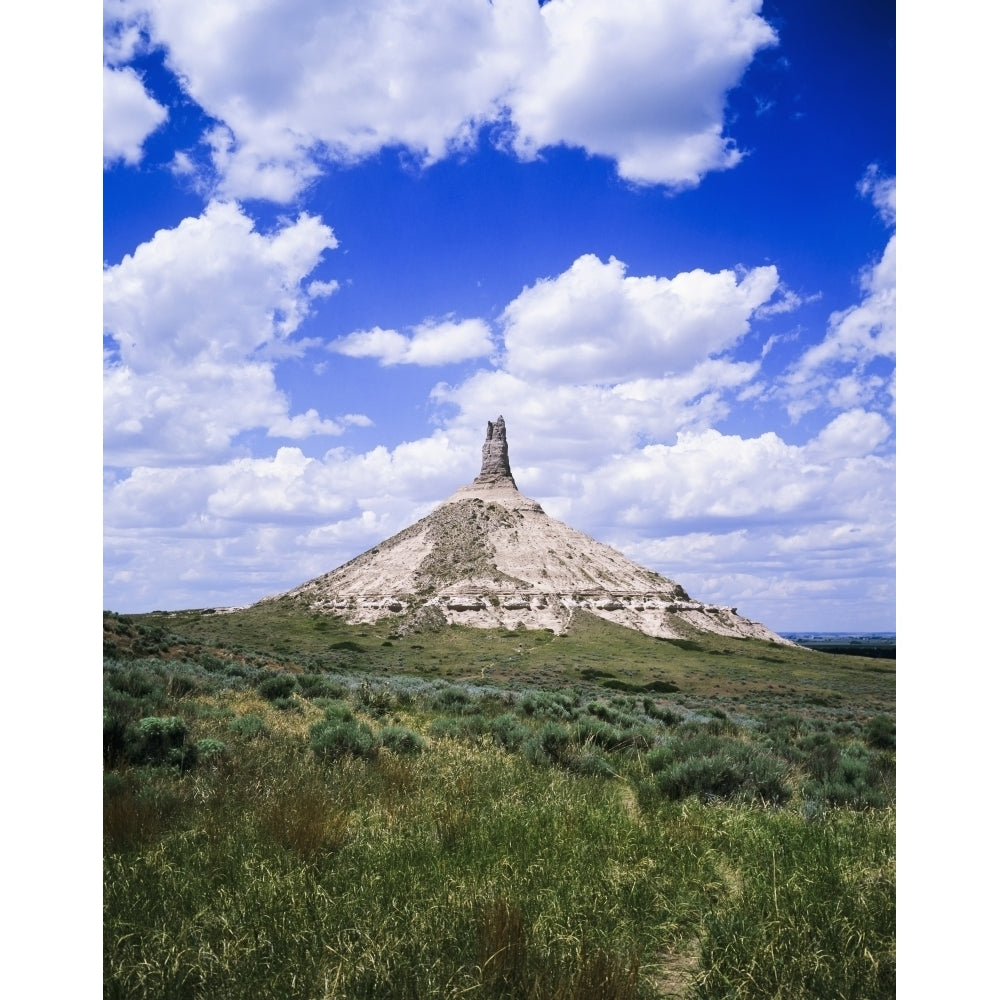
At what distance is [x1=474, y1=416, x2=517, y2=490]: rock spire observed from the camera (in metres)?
115

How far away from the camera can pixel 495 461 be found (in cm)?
11694

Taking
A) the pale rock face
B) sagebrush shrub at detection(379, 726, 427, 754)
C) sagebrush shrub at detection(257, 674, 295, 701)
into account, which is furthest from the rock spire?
sagebrush shrub at detection(379, 726, 427, 754)

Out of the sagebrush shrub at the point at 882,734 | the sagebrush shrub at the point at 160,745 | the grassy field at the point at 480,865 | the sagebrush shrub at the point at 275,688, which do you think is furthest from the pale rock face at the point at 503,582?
the sagebrush shrub at the point at 160,745

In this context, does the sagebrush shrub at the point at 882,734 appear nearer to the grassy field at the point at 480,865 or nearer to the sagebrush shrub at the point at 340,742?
the grassy field at the point at 480,865

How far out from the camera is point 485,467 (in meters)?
118

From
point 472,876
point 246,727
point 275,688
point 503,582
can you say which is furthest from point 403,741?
point 503,582

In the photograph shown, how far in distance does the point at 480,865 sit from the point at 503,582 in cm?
7678

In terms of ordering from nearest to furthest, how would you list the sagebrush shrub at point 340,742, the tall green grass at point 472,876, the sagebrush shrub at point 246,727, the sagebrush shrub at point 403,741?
the tall green grass at point 472,876 → the sagebrush shrub at point 340,742 → the sagebrush shrub at point 246,727 → the sagebrush shrub at point 403,741

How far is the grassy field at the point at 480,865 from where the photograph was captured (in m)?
2.61

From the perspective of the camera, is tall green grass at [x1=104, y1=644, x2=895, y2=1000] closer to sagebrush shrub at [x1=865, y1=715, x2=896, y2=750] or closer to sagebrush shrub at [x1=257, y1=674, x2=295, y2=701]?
sagebrush shrub at [x1=865, y1=715, x2=896, y2=750]

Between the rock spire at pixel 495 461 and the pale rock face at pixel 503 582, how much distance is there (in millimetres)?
6717

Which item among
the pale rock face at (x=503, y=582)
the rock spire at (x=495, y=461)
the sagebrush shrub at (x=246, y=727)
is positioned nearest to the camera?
the sagebrush shrub at (x=246, y=727)

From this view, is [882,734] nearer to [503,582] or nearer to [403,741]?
[403,741]
